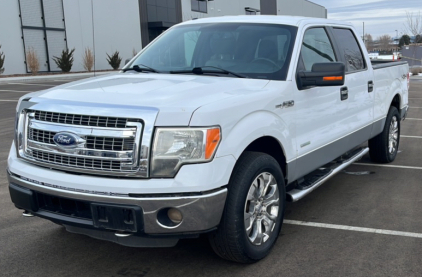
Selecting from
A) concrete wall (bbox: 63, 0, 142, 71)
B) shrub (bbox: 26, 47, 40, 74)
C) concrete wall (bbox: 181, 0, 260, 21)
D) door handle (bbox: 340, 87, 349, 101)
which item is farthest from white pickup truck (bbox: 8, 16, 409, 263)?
concrete wall (bbox: 181, 0, 260, 21)

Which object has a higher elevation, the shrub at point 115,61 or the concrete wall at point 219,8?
the concrete wall at point 219,8

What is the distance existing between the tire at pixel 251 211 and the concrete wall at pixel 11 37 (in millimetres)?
26208

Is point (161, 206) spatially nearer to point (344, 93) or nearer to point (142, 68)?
point (142, 68)

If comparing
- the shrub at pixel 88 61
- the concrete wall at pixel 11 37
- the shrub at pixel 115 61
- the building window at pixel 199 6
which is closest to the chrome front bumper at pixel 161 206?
the concrete wall at pixel 11 37

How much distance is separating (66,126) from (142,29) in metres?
36.2

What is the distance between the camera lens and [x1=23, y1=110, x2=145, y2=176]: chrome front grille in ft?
10.2

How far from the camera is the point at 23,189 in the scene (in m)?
3.48

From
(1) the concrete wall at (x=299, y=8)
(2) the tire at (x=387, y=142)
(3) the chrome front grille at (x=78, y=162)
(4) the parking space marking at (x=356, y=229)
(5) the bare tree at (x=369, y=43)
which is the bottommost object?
(4) the parking space marking at (x=356, y=229)

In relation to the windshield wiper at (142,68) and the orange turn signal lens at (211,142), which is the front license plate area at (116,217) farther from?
the windshield wiper at (142,68)

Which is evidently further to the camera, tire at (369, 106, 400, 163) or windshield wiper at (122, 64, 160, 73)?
tire at (369, 106, 400, 163)

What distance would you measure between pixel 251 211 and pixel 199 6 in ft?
144

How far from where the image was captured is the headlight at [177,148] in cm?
310

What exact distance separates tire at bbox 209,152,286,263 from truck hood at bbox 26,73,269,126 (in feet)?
1.85

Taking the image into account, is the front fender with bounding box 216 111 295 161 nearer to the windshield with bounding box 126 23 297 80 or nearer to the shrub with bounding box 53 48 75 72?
the windshield with bounding box 126 23 297 80
